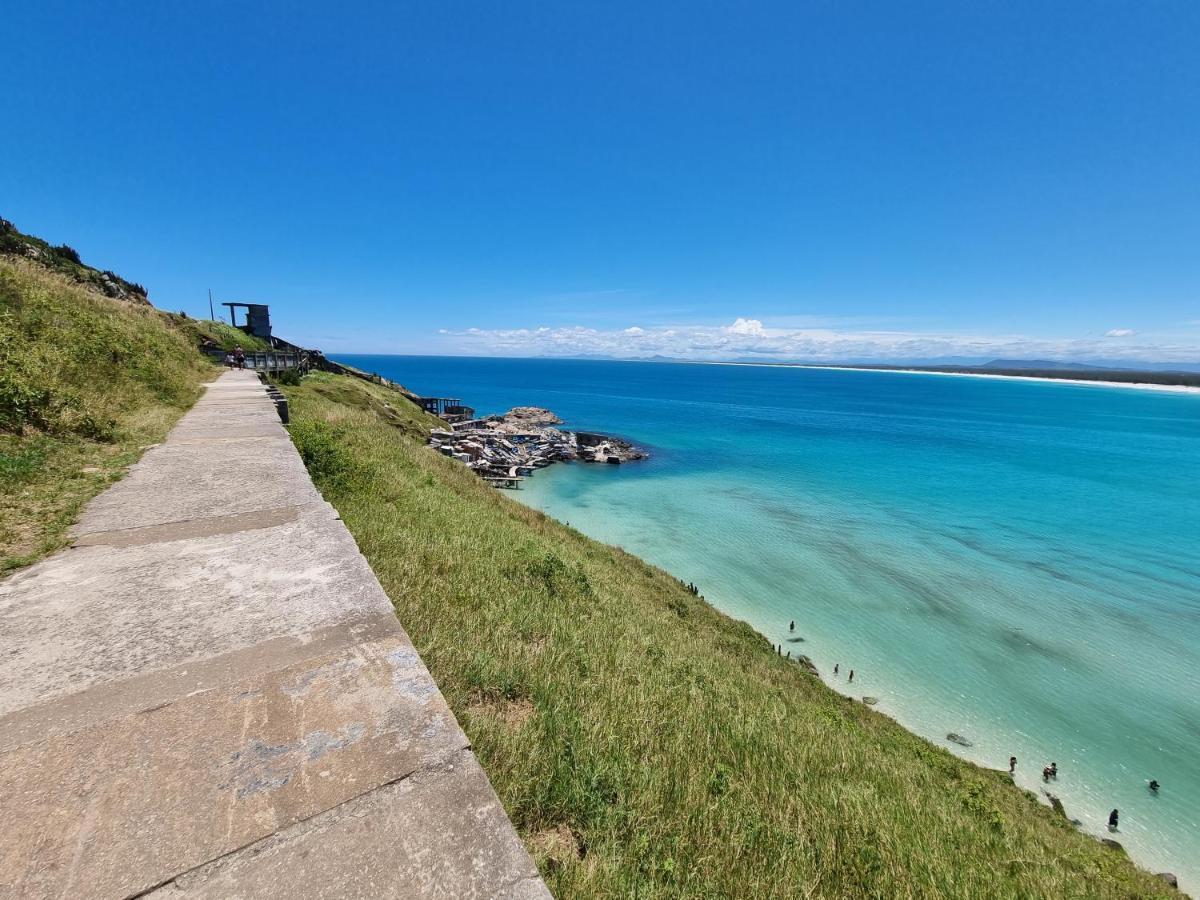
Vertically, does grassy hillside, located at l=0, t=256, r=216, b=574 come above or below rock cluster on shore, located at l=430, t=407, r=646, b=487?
above

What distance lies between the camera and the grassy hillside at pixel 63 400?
17.7 ft

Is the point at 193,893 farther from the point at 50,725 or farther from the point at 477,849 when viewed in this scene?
the point at 50,725

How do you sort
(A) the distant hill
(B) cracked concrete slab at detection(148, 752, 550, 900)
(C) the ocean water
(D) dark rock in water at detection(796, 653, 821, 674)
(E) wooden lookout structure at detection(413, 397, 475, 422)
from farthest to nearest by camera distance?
(E) wooden lookout structure at detection(413, 397, 475, 422), (A) the distant hill, (D) dark rock in water at detection(796, 653, 821, 674), (C) the ocean water, (B) cracked concrete slab at detection(148, 752, 550, 900)

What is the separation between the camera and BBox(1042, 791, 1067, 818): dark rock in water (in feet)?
37.0

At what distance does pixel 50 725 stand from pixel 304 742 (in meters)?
1.37

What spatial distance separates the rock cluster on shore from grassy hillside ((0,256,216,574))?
79.3 ft

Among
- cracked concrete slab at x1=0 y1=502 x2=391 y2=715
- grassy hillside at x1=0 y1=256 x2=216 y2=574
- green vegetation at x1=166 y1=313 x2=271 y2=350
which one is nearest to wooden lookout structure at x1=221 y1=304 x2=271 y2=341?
green vegetation at x1=166 y1=313 x2=271 y2=350

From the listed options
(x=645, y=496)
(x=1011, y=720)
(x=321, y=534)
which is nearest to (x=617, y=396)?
(x=645, y=496)

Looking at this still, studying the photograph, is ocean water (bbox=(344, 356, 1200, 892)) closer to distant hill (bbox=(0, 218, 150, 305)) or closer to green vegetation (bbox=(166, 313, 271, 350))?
green vegetation (bbox=(166, 313, 271, 350))

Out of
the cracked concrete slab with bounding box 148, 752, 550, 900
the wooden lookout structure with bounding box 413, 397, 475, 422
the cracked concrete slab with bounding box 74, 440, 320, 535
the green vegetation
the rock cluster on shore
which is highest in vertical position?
the green vegetation

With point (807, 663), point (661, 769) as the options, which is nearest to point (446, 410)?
point (807, 663)

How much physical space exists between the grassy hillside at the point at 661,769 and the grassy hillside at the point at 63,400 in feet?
10.6

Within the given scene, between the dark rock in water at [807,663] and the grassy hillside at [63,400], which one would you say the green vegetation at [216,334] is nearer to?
the grassy hillside at [63,400]

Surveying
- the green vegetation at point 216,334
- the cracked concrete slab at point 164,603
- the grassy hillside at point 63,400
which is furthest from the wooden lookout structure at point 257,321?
the cracked concrete slab at point 164,603
